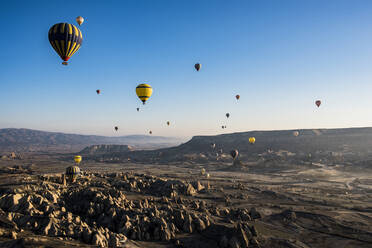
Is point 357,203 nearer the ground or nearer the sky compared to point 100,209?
nearer the ground

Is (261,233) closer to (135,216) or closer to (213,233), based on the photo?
(213,233)

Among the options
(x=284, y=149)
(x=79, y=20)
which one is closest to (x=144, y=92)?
(x=79, y=20)

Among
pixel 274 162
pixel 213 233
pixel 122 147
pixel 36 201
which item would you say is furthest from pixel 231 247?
pixel 122 147

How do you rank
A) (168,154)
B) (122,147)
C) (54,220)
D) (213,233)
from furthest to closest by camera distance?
(122,147) → (168,154) → (213,233) → (54,220)

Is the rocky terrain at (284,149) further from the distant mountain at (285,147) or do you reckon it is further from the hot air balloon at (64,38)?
the hot air balloon at (64,38)

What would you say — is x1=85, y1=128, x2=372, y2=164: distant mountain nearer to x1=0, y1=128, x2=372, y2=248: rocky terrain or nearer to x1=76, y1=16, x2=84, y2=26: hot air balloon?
x1=0, y1=128, x2=372, y2=248: rocky terrain

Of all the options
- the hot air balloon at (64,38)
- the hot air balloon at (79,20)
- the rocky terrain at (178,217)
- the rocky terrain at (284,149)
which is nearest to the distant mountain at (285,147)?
the rocky terrain at (284,149)

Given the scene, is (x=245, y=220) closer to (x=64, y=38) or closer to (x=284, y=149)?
(x=64, y=38)
